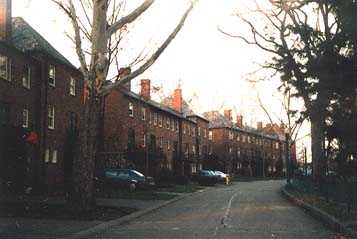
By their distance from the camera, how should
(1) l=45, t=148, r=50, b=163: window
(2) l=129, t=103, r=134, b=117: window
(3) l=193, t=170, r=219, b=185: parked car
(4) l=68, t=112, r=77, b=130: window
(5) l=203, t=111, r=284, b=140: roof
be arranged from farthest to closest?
(5) l=203, t=111, r=284, b=140: roof < (3) l=193, t=170, r=219, b=185: parked car < (2) l=129, t=103, r=134, b=117: window < (4) l=68, t=112, r=77, b=130: window < (1) l=45, t=148, r=50, b=163: window

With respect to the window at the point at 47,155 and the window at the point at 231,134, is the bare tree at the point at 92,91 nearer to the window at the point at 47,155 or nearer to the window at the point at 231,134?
the window at the point at 47,155

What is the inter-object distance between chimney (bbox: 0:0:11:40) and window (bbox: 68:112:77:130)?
25.7ft

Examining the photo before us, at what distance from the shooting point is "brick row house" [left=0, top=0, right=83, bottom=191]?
2906 cm

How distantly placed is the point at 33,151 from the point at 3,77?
5.49m

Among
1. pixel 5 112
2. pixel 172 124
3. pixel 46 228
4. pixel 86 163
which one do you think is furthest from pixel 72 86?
pixel 172 124

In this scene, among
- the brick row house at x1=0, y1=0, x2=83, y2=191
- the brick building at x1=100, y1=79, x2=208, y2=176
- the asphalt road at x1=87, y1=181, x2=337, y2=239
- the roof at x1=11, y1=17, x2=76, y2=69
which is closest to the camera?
the asphalt road at x1=87, y1=181, x2=337, y2=239

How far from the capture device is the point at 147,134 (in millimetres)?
48000

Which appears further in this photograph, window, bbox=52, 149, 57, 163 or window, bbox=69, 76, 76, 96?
window, bbox=69, 76, 76, 96

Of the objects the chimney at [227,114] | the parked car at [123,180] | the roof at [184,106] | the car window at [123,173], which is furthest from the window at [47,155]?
the chimney at [227,114]

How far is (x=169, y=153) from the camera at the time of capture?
6147cm

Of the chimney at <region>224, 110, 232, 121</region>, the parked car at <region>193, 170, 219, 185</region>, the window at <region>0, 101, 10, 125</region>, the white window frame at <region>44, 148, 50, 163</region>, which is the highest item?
the chimney at <region>224, 110, 232, 121</region>

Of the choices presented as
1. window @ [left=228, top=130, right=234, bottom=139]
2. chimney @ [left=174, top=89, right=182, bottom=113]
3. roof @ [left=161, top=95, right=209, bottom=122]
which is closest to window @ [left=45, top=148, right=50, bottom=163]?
chimney @ [left=174, top=89, right=182, bottom=113]

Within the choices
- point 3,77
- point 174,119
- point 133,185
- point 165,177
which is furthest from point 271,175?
point 3,77

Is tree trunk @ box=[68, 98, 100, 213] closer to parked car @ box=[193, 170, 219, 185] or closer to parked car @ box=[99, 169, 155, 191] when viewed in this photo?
parked car @ box=[99, 169, 155, 191]
